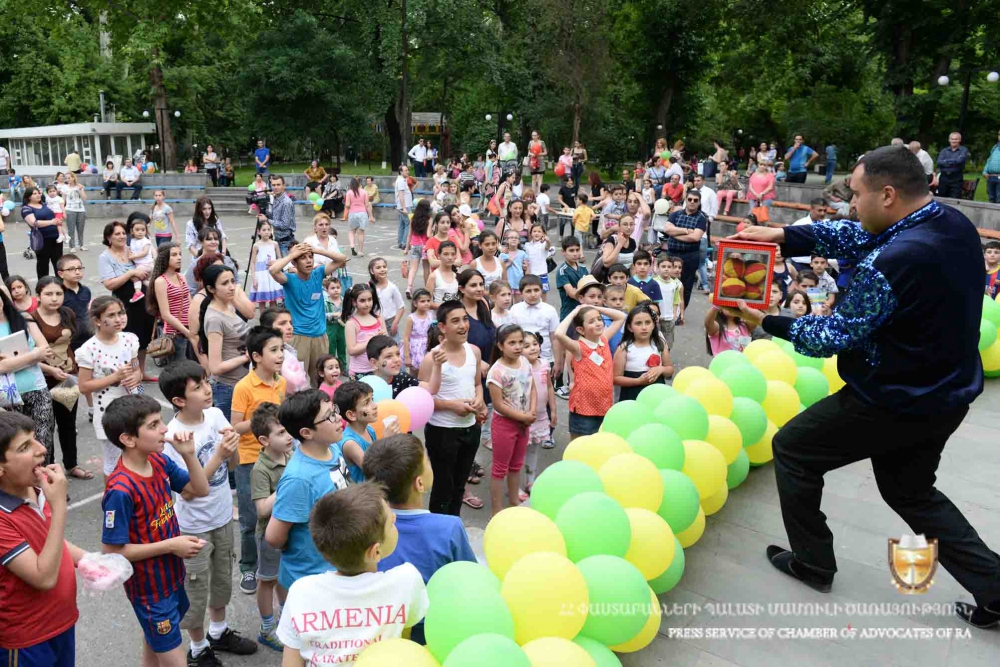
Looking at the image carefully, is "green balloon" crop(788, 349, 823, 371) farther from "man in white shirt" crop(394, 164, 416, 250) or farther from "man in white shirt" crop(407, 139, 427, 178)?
"man in white shirt" crop(407, 139, 427, 178)

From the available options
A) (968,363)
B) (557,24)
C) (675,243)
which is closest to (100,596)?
(968,363)

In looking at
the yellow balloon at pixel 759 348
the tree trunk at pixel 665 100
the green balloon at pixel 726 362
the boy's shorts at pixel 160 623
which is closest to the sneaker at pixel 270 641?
the boy's shorts at pixel 160 623

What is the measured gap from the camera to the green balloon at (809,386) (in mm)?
5840

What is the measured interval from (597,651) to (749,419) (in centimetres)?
240

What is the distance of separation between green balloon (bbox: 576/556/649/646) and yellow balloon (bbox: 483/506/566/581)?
0.23 meters

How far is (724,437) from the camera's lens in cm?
473

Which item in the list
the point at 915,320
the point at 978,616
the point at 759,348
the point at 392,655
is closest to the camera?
the point at 392,655

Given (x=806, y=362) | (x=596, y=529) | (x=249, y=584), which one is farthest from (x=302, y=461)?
(x=806, y=362)

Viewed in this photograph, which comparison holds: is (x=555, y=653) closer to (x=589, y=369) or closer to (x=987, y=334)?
(x=589, y=369)

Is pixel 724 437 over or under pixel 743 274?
under

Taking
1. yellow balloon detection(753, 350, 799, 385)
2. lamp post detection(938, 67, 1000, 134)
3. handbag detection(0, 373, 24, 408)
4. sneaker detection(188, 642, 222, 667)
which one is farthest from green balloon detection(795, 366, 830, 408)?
lamp post detection(938, 67, 1000, 134)

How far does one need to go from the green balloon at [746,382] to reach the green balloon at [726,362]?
0.32 ft

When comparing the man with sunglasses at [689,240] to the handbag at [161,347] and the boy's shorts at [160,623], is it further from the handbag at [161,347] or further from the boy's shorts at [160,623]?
the boy's shorts at [160,623]

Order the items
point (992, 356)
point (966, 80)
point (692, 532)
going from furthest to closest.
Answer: point (966, 80) → point (992, 356) → point (692, 532)
